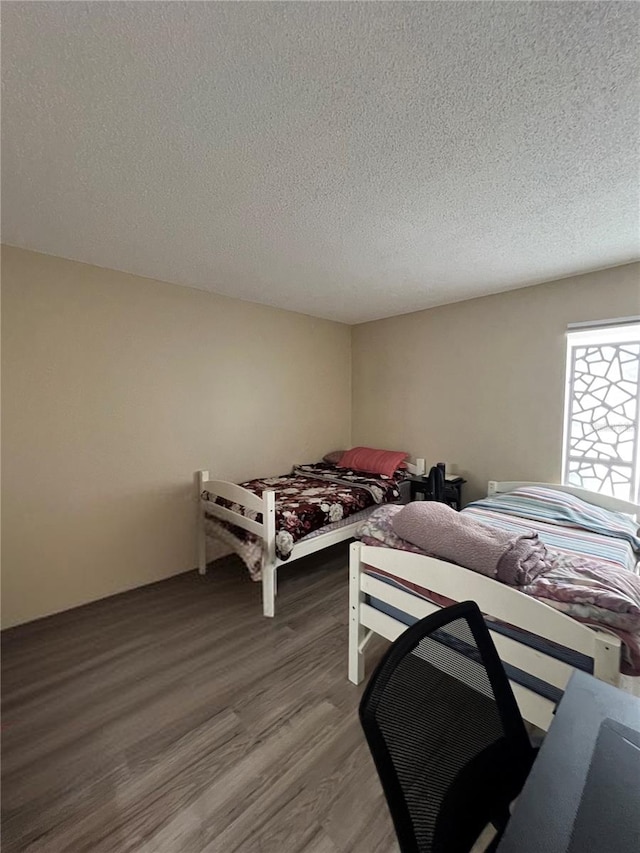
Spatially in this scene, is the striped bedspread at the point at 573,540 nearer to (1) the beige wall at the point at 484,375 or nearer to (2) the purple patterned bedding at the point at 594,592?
(2) the purple patterned bedding at the point at 594,592

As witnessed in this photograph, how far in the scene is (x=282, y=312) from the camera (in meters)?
3.57

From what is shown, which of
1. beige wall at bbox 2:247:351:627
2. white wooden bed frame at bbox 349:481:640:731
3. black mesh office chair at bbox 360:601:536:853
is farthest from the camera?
beige wall at bbox 2:247:351:627

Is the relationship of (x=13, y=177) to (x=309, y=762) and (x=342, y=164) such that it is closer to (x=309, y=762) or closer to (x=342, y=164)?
(x=342, y=164)

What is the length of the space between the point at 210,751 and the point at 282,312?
3.25m

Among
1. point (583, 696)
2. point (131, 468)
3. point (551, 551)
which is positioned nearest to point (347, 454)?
point (131, 468)

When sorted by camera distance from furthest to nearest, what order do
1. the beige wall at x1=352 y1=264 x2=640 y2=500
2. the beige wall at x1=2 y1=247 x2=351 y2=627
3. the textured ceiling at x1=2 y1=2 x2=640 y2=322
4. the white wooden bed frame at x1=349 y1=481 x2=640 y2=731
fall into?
the beige wall at x1=352 y1=264 x2=640 y2=500 → the beige wall at x1=2 y1=247 x2=351 y2=627 → the white wooden bed frame at x1=349 y1=481 x2=640 y2=731 → the textured ceiling at x1=2 y1=2 x2=640 y2=322

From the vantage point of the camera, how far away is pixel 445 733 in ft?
2.36

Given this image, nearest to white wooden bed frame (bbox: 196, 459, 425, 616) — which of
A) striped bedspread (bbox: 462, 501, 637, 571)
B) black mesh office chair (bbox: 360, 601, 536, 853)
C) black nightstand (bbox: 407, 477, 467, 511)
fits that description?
black nightstand (bbox: 407, 477, 467, 511)

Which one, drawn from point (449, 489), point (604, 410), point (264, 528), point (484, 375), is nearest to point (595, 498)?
point (604, 410)

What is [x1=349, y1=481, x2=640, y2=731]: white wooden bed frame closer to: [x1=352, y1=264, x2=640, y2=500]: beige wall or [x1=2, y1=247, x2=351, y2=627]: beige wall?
[x1=2, y1=247, x2=351, y2=627]: beige wall

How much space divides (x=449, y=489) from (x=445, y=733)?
2638 millimetres

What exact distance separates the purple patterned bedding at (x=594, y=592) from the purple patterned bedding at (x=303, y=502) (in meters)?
0.81

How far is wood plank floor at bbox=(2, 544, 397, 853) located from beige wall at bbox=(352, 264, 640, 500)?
6.08 feet

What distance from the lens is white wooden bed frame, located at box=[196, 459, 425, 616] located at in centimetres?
229
